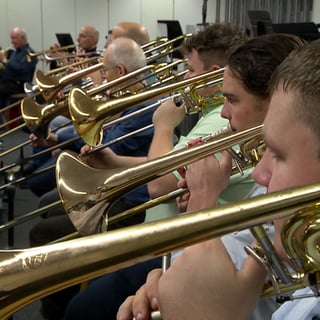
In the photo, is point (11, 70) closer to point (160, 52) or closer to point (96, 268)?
point (160, 52)

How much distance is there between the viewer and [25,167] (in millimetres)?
2770

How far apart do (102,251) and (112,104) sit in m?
1.21

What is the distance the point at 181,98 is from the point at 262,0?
4739mm

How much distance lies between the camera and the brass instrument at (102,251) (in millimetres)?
493

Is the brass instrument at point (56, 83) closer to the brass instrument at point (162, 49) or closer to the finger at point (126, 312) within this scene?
the brass instrument at point (162, 49)

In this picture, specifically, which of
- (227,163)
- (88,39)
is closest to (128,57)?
(227,163)

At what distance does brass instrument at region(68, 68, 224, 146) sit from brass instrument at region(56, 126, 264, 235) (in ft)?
1.33

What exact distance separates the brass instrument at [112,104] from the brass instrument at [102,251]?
1131mm

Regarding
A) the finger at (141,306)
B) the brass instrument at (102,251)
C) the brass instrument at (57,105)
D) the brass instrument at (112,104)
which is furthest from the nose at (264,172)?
the brass instrument at (57,105)

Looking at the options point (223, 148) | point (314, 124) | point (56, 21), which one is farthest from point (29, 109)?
point (56, 21)

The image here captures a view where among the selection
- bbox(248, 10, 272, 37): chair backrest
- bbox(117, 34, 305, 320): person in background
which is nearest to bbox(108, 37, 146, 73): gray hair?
bbox(248, 10, 272, 37): chair backrest

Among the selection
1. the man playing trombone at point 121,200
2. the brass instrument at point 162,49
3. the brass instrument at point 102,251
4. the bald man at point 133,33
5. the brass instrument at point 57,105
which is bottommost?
the man playing trombone at point 121,200

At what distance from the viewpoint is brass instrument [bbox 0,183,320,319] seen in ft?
1.62

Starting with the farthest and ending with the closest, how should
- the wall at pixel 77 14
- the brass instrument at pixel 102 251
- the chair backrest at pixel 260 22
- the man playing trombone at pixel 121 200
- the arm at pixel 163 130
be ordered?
the wall at pixel 77 14, the chair backrest at pixel 260 22, the man playing trombone at pixel 121 200, the arm at pixel 163 130, the brass instrument at pixel 102 251
